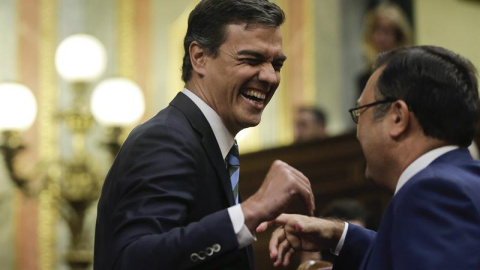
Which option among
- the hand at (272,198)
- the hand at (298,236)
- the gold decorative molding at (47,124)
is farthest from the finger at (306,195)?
the gold decorative molding at (47,124)

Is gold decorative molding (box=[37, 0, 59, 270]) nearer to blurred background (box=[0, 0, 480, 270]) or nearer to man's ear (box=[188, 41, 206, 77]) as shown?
blurred background (box=[0, 0, 480, 270])

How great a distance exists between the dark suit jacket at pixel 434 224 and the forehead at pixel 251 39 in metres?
0.49

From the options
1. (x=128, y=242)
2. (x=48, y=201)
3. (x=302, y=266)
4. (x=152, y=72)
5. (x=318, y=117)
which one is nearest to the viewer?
(x=128, y=242)

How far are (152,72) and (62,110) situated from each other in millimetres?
1034

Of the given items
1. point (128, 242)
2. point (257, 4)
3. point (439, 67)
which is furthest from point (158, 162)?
point (439, 67)

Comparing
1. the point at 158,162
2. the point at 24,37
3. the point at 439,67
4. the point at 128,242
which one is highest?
the point at 439,67

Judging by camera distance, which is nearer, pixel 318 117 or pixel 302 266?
pixel 302 266

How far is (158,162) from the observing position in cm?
222

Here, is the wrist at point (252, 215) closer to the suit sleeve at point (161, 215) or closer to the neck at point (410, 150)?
the suit sleeve at point (161, 215)

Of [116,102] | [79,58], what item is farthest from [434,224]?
[79,58]

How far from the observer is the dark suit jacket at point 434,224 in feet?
7.09

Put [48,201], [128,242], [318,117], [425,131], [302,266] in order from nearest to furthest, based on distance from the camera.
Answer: [128,242]
[425,131]
[302,266]
[318,117]
[48,201]

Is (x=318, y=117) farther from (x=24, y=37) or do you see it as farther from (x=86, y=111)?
(x=24, y=37)

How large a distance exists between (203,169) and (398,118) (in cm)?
50
